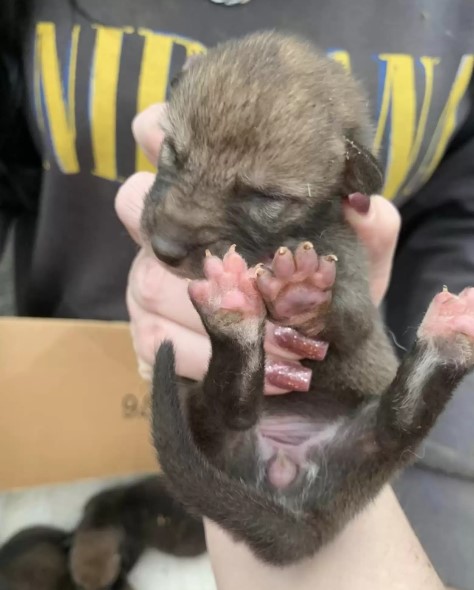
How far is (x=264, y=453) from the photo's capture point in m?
1.08

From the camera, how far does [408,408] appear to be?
1.00 metres

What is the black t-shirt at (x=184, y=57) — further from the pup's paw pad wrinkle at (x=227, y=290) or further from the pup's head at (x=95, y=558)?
the pup's head at (x=95, y=558)

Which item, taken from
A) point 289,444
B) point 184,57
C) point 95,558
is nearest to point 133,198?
point 184,57

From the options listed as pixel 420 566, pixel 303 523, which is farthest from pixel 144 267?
pixel 420 566

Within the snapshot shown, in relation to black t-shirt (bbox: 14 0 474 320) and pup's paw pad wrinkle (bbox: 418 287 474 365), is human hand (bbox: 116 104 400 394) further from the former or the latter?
pup's paw pad wrinkle (bbox: 418 287 474 365)

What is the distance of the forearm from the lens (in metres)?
1.16

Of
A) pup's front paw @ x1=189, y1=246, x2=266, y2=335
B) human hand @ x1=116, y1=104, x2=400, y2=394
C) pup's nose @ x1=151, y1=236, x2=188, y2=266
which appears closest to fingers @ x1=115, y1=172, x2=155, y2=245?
human hand @ x1=116, y1=104, x2=400, y2=394

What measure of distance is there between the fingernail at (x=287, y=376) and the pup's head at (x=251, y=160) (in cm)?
18

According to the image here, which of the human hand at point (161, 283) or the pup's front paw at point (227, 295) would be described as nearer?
the pup's front paw at point (227, 295)

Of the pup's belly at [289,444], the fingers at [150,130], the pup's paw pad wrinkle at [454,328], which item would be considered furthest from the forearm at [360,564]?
the fingers at [150,130]

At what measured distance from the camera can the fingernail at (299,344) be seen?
106 centimetres

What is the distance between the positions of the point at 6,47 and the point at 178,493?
1085 millimetres

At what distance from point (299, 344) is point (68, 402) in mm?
937

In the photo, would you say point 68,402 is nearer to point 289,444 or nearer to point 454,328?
point 289,444
